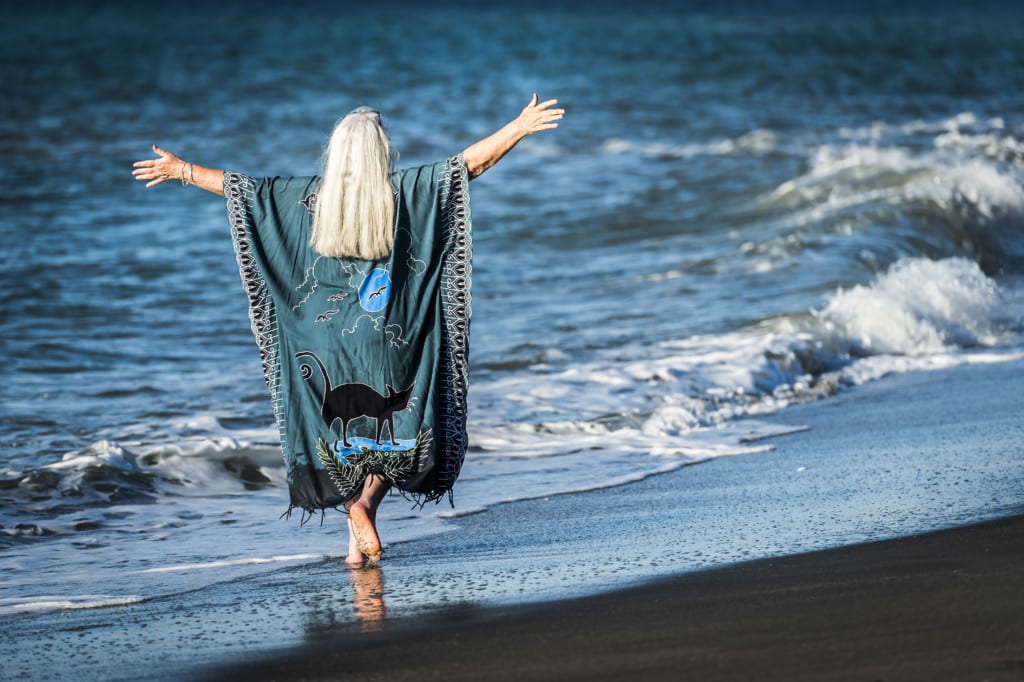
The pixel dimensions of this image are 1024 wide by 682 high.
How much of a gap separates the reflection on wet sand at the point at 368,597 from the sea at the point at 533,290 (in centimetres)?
43

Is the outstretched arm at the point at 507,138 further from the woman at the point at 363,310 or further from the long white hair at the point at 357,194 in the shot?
the long white hair at the point at 357,194

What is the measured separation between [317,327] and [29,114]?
2436cm

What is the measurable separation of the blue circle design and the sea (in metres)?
1.02

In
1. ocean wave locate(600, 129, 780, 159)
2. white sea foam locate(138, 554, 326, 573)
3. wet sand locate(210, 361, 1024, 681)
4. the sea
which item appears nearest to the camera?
wet sand locate(210, 361, 1024, 681)

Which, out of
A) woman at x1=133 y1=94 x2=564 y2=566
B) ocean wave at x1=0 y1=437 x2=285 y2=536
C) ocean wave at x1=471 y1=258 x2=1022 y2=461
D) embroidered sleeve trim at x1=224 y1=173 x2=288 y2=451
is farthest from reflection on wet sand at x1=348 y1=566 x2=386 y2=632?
ocean wave at x1=471 y1=258 x2=1022 y2=461

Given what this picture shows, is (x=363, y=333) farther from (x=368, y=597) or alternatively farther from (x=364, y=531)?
(x=368, y=597)

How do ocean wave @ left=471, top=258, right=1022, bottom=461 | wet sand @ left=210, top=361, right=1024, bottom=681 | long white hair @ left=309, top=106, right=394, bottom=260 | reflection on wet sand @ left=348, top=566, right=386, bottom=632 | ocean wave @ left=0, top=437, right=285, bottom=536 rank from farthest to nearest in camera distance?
1. ocean wave @ left=471, top=258, right=1022, bottom=461
2. ocean wave @ left=0, top=437, right=285, bottom=536
3. long white hair @ left=309, top=106, right=394, bottom=260
4. reflection on wet sand @ left=348, top=566, right=386, bottom=632
5. wet sand @ left=210, top=361, right=1024, bottom=681

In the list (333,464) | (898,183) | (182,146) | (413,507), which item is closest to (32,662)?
(333,464)

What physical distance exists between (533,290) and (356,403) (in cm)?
704

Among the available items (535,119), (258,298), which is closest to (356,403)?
(258,298)

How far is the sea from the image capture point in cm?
640

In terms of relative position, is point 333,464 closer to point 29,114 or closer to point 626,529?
point 626,529

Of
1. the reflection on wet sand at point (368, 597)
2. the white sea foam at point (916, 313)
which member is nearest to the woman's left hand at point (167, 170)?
Answer: the reflection on wet sand at point (368, 597)

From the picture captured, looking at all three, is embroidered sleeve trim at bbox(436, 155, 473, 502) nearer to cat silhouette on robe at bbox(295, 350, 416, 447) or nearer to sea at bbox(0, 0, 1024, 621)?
cat silhouette on robe at bbox(295, 350, 416, 447)
